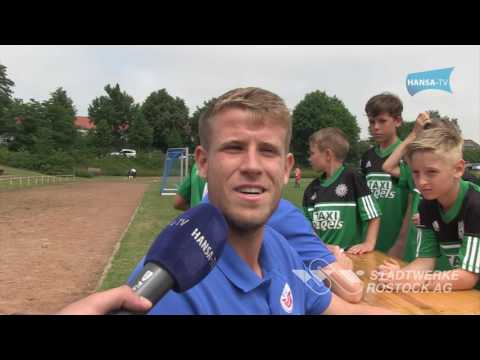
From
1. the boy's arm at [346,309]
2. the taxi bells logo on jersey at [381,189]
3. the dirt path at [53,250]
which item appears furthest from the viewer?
the dirt path at [53,250]

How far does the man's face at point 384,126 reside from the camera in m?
3.79

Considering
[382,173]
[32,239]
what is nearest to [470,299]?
[382,173]

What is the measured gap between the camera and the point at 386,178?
12.7ft

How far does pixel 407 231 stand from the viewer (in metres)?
3.79

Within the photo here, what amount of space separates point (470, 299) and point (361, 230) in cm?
166

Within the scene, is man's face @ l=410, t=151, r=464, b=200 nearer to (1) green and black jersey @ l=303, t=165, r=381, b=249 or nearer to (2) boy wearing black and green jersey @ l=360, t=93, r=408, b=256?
(1) green and black jersey @ l=303, t=165, r=381, b=249

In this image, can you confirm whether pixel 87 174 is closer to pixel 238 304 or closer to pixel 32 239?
pixel 32 239

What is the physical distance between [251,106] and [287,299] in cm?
70

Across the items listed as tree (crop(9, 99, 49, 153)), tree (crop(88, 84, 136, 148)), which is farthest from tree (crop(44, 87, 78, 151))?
tree (crop(88, 84, 136, 148))

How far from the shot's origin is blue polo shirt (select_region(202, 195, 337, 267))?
2236 millimetres

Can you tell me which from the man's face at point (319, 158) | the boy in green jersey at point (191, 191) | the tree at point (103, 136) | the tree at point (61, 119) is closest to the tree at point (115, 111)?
the tree at point (103, 136)

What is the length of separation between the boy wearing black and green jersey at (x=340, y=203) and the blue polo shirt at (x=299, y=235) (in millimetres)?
1331

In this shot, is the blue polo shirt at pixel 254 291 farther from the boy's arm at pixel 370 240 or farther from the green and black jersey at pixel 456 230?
the boy's arm at pixel 370 240

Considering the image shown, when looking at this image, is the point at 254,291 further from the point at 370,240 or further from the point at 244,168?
the point at 370,240
